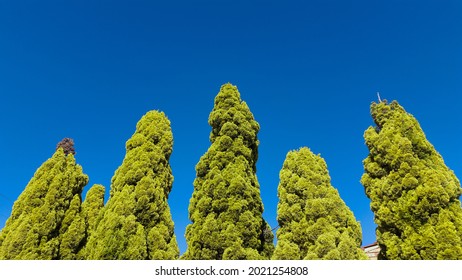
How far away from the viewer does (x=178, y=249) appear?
31.9 feet

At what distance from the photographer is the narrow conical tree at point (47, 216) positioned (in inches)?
402

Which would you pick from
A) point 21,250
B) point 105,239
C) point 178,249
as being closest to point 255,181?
point 178,249

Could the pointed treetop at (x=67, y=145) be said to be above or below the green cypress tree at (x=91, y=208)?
above

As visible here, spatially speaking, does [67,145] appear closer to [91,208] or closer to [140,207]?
[91,208]

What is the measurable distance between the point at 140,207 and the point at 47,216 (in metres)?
3.63

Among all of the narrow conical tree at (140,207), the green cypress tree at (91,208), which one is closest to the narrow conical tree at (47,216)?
the green cypress tree at (91,208)

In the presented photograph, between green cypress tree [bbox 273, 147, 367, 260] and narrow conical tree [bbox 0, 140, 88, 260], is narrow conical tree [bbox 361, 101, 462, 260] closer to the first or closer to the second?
green cypress tree [bbox 273, 147, 367, 260]

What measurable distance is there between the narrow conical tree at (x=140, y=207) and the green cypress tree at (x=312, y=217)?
344cm

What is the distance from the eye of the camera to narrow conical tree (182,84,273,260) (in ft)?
28.7

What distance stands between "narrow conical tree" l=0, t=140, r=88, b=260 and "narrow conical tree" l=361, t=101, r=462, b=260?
388 inches

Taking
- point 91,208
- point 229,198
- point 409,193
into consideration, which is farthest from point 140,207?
point 409,193

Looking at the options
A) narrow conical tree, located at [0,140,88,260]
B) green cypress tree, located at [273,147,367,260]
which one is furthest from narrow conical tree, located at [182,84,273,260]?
narrow conical tree, located at [0,140,88,260]

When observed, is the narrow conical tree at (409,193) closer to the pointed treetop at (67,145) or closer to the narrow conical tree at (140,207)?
the narrow conical tree at (140,207)
